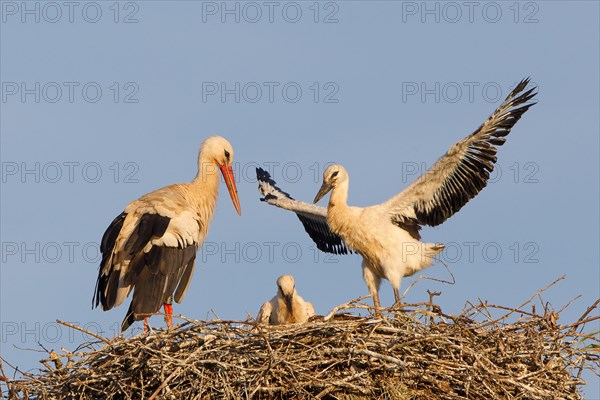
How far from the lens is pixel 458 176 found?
9.22 meters

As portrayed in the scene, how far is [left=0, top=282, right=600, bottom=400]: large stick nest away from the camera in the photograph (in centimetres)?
667

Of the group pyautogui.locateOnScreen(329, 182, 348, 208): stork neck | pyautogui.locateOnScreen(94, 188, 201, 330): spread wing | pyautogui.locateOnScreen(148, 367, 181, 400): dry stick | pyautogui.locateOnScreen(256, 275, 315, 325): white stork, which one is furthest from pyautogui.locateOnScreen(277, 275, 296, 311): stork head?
pyautogui.locateOnScreen(148, 367, 181, 400): dry stick

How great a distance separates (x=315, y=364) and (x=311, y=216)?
3982 mm

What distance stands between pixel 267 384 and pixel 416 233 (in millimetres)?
3290

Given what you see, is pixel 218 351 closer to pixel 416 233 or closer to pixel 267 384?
pixel 267 384

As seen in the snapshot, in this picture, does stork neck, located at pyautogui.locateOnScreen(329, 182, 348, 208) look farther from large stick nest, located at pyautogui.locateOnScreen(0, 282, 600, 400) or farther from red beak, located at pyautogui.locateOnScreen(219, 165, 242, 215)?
large stick nest, located at pyautogui.locateOnScreen(0, 282, 600, 400)

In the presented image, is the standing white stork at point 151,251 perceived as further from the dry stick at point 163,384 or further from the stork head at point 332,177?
the dry stick at point 163,384

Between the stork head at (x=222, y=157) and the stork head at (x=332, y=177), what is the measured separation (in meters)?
0.75

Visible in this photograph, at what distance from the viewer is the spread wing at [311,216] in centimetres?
1043

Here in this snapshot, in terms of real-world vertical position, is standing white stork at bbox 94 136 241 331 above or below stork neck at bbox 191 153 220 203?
below

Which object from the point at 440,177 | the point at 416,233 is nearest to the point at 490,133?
the point at 440,177

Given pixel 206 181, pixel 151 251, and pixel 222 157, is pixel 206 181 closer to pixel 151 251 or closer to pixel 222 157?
pixel 222 157

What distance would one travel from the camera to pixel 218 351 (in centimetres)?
669

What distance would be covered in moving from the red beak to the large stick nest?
9.32 ft
